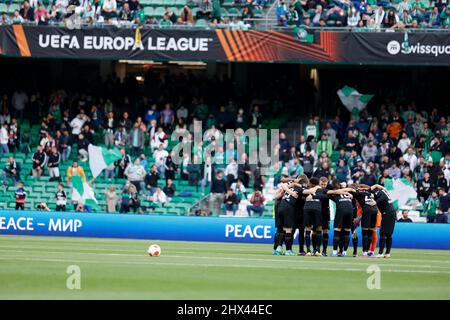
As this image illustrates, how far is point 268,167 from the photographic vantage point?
36.1m

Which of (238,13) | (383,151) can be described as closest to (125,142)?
(238,13)

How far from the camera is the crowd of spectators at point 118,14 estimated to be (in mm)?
37781

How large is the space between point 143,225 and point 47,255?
9790 millimetres

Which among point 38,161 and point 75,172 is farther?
point 38,161

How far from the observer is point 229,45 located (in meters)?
37.0

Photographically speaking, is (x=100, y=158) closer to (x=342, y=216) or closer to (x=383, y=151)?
(x=383, y=151)

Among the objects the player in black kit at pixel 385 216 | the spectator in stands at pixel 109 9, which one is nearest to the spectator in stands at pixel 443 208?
the player in black kit at pixel 385 216

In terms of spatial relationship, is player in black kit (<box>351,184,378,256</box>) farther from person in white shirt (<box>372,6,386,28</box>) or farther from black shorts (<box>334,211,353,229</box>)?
person in white shirt (<box>372,6,386,28</box>)

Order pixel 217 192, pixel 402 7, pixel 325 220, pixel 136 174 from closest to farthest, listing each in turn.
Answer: pixel 325 220 → pixel 217 192 → pixel 136 174 → pixel 402 7

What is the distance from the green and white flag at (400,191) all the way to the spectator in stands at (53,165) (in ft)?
35.5

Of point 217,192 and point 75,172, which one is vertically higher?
point 75,172

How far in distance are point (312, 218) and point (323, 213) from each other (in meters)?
0.42

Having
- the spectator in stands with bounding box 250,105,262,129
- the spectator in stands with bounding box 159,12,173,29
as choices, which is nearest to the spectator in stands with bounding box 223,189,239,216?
the spectator in stands with bounding box 250,105,262,129
